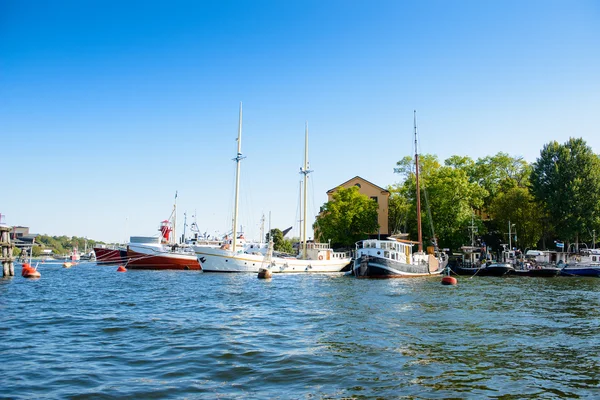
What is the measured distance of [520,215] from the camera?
222 feet

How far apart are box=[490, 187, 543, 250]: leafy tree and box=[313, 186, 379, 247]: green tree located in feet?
62.8

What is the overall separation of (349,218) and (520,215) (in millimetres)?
25299

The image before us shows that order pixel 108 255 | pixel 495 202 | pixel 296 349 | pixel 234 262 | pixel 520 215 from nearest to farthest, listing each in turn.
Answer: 1. pixel 296 349
2. pixel 234 262
3. pixel 520 215
4. pixel 495 202
5. pixel 108 255

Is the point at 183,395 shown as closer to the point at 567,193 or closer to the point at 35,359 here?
the point at 35,359

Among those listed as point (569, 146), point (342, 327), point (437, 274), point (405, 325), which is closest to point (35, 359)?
point (342, 327)

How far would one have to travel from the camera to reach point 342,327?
17.8 meters

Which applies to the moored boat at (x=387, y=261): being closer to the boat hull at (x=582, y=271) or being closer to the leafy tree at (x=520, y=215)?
the boat hull at (x=582, y=271)

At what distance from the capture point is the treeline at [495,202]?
2362 inches

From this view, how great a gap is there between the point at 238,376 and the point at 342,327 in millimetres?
7384

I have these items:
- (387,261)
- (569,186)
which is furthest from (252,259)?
(569,186)


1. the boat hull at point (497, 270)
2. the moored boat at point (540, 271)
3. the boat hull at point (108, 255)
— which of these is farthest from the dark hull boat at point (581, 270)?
the boat hull at point (108, 255)

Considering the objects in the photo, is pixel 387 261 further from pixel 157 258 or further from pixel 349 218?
pixel 157 258

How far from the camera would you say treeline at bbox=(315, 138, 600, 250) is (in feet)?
197

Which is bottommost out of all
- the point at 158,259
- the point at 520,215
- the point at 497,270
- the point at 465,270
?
the point at 465,270
